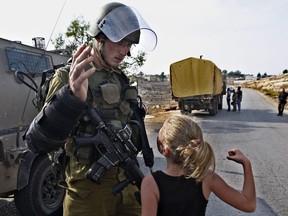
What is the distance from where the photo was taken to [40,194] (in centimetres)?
368

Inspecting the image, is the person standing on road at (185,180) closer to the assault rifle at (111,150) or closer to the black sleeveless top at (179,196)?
the black sleeveless top at (179,196)

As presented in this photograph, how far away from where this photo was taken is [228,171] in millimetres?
6562

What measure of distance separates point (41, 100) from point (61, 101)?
429 mm

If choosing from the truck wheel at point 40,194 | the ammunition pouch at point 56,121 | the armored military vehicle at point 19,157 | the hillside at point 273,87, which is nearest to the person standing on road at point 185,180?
the ammunition pouch at point 56,121

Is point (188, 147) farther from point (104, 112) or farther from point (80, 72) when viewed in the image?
point (80, 72)

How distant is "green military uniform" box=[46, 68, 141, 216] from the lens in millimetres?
1707

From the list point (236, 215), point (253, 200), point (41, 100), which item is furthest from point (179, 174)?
point (236, 215)

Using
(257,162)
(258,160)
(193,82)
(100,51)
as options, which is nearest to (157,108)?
(193,82)

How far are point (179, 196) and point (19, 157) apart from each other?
2.33 metres

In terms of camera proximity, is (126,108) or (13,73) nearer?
(126,108)

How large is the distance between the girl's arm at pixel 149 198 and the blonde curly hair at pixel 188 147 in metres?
0.17

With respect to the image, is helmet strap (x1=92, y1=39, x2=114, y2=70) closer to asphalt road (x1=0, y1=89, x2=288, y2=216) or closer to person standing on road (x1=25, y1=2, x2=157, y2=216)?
person standing on road (x1=25, y1=2, x2=157, y2=216)

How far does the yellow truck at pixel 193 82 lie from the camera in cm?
1636

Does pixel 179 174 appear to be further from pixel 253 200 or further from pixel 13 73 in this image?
pixel 13 73
